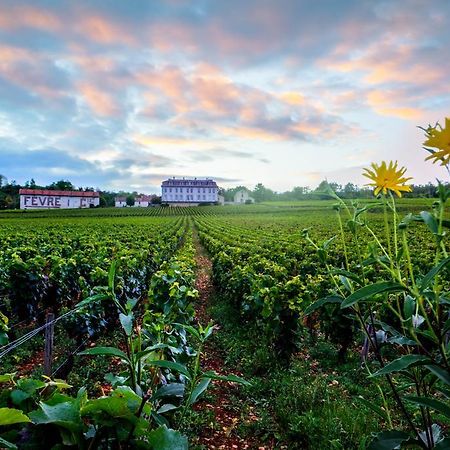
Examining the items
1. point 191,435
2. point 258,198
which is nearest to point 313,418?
point 191,435

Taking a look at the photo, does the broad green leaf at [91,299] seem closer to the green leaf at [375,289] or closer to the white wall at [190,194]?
the green leaf at [375,289]

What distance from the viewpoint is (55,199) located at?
104500mm

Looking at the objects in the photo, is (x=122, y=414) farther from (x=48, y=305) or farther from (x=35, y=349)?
(x=48, y=305)

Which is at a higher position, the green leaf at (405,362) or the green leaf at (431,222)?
the green leaf at (431,222)

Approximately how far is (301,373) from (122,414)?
512cm

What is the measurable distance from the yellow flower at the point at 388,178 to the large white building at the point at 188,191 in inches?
4806

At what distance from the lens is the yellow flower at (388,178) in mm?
1468

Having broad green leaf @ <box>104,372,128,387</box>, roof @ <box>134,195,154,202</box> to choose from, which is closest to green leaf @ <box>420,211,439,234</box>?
broad green leaf @ <box>104,372,128,387</box>

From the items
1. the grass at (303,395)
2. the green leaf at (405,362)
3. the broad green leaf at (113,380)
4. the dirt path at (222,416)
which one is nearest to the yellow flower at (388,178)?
the green leaf at (405,362)

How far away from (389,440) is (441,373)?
0.38 metres

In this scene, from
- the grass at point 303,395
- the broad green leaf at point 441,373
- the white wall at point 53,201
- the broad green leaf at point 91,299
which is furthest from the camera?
the white wall at point 53,201

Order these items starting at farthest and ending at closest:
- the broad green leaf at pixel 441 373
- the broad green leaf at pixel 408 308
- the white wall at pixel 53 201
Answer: the white wall at pixel 53 201, the broad green leaf at pixel 408 308, the broad green leaf at pixel 441 373

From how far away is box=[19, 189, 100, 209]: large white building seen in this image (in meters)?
96.3

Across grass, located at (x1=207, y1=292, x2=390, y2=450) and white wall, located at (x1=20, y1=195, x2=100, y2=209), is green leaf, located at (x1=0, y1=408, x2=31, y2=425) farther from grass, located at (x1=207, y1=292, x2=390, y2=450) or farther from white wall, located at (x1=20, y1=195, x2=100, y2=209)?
white wall, located at (x1=20, y1=195, x2=100, y2=209)
